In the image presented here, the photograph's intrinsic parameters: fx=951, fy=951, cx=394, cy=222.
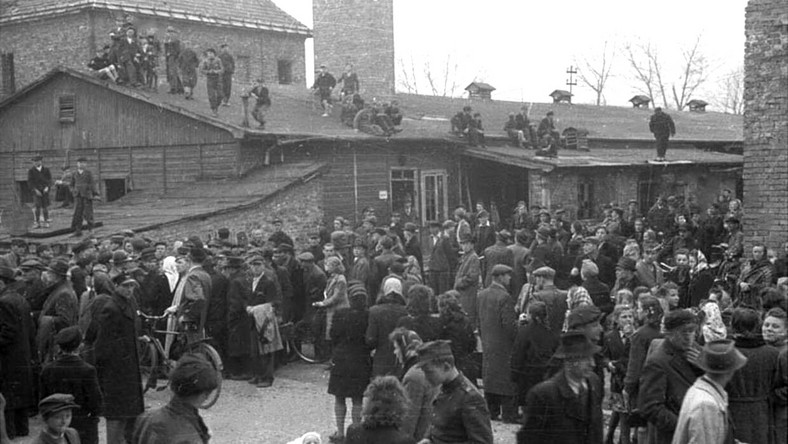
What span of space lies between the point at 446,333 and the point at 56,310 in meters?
4.77

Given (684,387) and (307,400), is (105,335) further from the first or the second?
(684,387)

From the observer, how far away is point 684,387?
22.3 feet

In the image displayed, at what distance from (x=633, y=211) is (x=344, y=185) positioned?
7475 mm

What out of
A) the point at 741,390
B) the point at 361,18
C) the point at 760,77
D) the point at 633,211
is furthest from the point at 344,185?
the point at 741,390

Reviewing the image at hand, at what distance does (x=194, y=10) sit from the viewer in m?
36.3

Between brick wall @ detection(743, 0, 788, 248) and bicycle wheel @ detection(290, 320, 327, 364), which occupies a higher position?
brick wall @ detection(743, 0, 788, 248)

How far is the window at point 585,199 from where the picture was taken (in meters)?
29.2

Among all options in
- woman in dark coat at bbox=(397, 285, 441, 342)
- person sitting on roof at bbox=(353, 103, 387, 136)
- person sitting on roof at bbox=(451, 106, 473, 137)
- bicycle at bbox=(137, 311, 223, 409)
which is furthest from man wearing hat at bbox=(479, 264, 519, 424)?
person sitting on roof at bbox=(451, 106, 473, 137)

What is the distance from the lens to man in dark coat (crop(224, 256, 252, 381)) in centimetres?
1300

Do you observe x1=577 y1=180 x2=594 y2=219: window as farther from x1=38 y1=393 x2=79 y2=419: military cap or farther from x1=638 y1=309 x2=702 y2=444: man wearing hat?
x1=38 y1=393 x2=79 y2=419: military cap

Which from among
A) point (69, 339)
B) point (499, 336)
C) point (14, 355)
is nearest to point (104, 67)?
point (14, 355)

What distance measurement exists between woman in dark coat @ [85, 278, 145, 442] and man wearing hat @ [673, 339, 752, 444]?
523 centimetres

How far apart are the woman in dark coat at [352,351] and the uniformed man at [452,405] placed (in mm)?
3358

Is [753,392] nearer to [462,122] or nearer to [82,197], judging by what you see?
[82,197]
